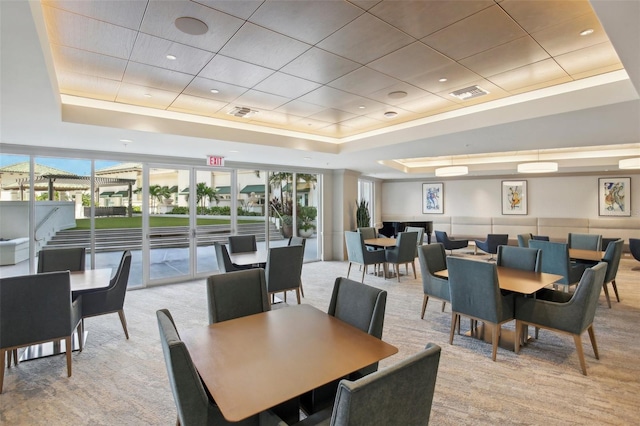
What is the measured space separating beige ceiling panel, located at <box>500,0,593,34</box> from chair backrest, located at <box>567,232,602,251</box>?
493cm

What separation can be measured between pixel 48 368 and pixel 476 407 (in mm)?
3795

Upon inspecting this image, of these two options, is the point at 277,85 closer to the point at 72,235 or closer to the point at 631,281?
the point at 72,235

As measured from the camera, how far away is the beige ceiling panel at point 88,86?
3172mm

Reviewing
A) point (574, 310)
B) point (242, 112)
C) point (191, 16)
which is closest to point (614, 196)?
point (574, 310)

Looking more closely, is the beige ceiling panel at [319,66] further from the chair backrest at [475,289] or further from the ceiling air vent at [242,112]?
the chair backrest at [475,289]

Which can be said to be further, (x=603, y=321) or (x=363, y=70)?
(x=603, y=321)

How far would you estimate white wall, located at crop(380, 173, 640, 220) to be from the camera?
852 cm

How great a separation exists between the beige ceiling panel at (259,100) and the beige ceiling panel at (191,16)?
1112mm

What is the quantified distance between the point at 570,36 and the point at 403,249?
4.32m

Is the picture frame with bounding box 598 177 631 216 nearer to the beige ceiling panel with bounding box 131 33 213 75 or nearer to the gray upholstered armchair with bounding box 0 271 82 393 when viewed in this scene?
the beige ceiling panel with bounding box 131 33 213 75

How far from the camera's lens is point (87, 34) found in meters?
2.41

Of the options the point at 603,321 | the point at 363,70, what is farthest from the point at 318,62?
the point at 603,321

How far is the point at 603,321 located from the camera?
13.6 feet

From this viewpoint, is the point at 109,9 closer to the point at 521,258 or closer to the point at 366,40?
the point at 366,40
